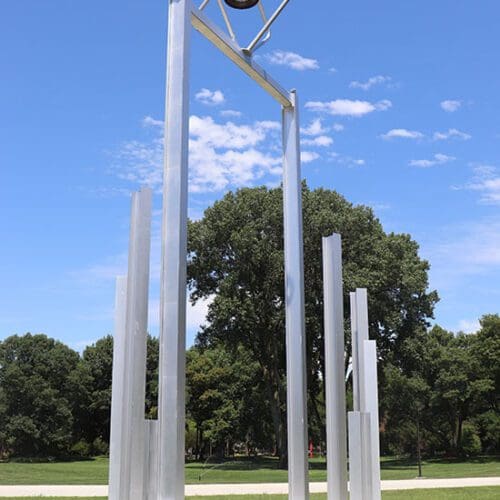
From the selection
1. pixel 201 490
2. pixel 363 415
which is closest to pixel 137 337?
pixel 363 415

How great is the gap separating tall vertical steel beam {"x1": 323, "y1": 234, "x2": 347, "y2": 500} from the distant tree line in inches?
739

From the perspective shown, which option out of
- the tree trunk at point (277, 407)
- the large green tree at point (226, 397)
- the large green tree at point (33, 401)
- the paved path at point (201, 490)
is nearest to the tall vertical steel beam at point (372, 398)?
the paved path at point (201, 490)

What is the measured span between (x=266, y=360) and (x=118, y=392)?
78.1 feet

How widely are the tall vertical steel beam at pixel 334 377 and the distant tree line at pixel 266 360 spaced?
18773 millimetres

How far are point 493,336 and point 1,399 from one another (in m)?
27.5

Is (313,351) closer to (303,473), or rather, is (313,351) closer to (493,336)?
(493,336)

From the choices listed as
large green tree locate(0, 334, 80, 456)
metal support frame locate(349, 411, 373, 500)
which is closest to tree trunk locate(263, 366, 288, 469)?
large green tree locate(0, 334, 80, 456)

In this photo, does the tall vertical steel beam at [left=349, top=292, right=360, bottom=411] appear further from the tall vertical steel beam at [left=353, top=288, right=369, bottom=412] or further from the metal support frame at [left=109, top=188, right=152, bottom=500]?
the metal support frame at [left=109, top=188, right=152, bottom=500]

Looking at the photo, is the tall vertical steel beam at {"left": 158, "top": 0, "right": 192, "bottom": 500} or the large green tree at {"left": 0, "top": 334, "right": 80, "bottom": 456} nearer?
the tall vertical steel beam at {"left": 158, "top": 0, "right": 192, "bottom": 500}

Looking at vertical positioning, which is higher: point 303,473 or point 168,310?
point 168,310

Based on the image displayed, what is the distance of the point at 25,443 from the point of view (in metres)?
38.2

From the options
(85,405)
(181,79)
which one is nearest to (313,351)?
(85,405)

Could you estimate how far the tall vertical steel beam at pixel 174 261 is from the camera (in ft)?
14.5

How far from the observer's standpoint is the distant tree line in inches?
1053
